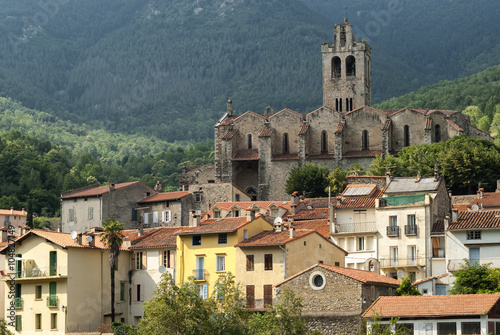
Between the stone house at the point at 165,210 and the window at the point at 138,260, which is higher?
the stone house at the point at 165,210

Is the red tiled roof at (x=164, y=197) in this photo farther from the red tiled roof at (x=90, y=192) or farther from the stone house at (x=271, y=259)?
the stone house at (x=271, y=259)

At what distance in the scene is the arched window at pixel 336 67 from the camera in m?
136

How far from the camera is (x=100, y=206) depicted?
98.8 meters

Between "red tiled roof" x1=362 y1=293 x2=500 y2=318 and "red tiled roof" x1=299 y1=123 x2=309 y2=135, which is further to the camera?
"red tiled roof" x1=299 y1=123 x2=309 y2=135

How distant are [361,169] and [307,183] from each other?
25.1 feet

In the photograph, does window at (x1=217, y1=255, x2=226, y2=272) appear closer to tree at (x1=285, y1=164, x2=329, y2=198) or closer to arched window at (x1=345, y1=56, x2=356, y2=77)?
tree at (x1=285, y1=164, x2=329, y2=198)

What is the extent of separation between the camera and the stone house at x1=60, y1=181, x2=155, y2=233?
98938 millimetres

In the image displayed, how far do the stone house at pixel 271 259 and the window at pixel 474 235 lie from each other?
7899 millimetres

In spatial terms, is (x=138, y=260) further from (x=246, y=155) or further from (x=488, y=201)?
(x=246, y=155)

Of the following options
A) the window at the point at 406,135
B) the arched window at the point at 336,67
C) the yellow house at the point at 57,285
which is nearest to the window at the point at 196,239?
the yellow house at the point at 57,285

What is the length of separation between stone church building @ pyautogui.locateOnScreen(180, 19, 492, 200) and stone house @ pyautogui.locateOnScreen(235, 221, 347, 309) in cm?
4691

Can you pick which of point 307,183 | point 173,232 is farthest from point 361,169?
point 173,232

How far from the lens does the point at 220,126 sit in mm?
124250

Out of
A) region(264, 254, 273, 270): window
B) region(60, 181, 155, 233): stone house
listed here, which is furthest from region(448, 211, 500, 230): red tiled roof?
region(60, 181, 155, 233): stone house
